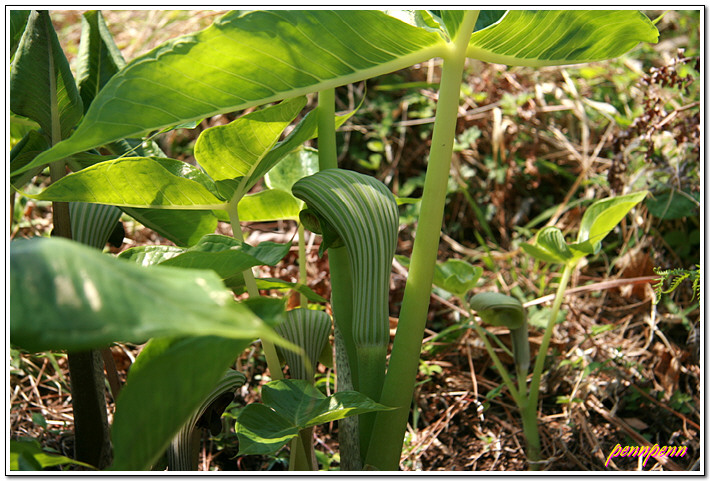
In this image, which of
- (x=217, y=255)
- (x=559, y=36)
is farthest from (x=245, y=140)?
(x=559, y=36)

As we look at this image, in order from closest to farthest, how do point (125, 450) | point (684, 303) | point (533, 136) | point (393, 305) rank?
point (125, 450), point (684, 303), point (393, 305), point (533, 136)

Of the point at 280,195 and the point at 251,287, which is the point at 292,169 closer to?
the point at 280,195

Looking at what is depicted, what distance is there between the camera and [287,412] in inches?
24.8

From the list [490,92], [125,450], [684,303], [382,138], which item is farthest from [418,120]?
[125,450]

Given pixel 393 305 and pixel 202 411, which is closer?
pixel 202 411

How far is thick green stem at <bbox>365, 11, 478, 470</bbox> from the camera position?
678mm

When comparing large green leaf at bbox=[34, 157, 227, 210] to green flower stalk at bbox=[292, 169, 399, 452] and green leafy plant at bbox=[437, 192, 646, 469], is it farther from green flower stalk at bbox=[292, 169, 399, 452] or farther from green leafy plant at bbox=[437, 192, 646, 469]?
green leafy plant at bbox=[437, 192, 646, 469]

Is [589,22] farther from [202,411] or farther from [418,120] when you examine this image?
[418,120]

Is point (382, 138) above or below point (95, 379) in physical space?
above

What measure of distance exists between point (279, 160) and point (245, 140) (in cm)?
4

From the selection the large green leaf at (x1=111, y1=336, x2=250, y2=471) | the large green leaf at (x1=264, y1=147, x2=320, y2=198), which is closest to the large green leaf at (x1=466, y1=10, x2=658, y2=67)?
the large green leaf at (x1=264, y1=147, x2=320, y2=198)

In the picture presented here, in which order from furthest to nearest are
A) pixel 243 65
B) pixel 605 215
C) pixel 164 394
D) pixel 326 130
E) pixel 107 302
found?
pixel 605 215 → pixel 326 130 → pixel 243 65 → pixel 164 394 → pixel 107 302
